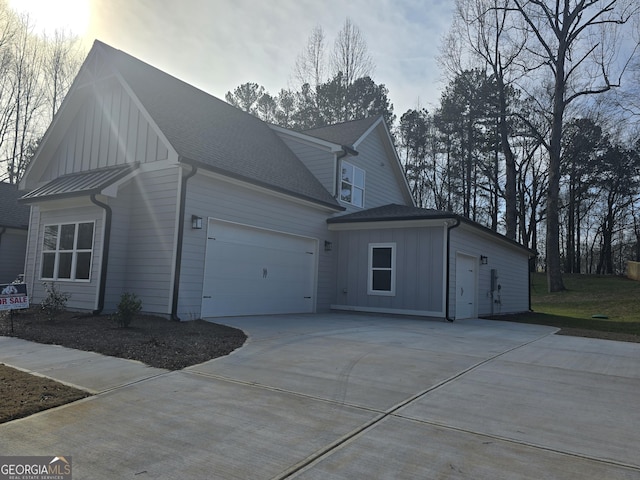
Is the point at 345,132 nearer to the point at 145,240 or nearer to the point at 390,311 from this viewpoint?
the point at 390,311

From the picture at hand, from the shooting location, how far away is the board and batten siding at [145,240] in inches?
379

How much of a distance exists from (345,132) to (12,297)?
40.7 ft

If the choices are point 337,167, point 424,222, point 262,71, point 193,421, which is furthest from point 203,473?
point 262,71

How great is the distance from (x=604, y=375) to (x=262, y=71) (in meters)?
13.3

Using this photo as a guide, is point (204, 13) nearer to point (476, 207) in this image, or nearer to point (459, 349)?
point (459, 349)

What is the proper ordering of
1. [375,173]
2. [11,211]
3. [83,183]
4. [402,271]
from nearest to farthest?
[83,183] → [402,271] → [375,173] → [11,211]

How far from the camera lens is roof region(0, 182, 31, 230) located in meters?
17.2

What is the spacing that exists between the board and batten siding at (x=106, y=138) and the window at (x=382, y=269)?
261 inches

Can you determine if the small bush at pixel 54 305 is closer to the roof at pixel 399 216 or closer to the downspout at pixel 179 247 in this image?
the downspout at pixel 179 247

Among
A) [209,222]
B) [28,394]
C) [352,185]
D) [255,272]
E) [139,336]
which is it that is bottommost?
[28,394]

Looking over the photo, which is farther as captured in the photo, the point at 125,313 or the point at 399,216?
the point at 399,216

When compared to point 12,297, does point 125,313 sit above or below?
below

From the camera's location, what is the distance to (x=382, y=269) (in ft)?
43.4

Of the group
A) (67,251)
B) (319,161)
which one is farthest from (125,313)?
(319,161)
